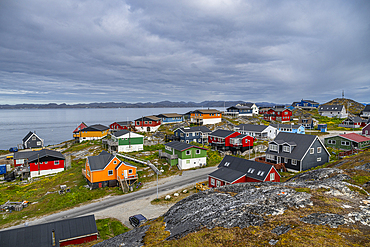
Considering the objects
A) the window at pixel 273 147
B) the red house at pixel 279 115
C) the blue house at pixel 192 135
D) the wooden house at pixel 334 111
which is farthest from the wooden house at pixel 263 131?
the wooden house at pixel 334 111

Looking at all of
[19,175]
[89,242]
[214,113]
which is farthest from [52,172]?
[214,113]

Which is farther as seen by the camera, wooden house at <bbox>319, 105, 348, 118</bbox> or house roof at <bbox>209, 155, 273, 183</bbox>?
wooden house at <bbox>319, 105, 348, 118</bbox>

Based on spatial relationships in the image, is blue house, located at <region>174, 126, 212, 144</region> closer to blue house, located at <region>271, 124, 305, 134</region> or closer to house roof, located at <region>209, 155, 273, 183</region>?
blue house, located at <region>271, 124, 305, 134</region>

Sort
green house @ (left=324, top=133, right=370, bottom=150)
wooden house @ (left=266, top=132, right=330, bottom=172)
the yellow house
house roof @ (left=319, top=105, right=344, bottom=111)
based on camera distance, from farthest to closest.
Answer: house roof @ (left=319, top=105, right=344, bottom=111) → the yellow house → green house @ (left=324, top=133, right=370, bottom=150) → wooden house @ (left=266, top=132, right=330, bottom=172)

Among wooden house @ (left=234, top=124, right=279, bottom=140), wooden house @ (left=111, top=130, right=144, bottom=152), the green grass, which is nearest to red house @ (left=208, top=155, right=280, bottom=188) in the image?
the green grass

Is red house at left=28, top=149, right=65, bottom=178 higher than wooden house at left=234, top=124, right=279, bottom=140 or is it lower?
lower

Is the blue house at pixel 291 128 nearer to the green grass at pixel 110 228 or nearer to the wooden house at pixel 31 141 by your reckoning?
the green grass at pixel 110 228

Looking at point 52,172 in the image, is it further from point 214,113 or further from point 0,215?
point 214,113

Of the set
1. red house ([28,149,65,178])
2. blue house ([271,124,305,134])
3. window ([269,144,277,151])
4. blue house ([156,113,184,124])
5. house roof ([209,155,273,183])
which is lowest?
red house ([28,149,65,178])
